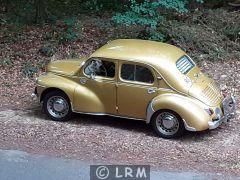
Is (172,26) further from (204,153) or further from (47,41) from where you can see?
(204,153)

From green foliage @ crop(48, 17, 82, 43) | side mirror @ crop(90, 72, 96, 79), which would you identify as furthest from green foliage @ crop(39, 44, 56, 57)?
side mirror @ crop(90, 72, 96, 79)

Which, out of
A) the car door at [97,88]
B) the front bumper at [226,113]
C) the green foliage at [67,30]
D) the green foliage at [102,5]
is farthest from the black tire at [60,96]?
the green foliage at [102,5]

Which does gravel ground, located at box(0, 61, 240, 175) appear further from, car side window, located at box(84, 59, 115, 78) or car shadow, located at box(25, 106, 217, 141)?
car side window, located at box(84, 59, 115, 78)

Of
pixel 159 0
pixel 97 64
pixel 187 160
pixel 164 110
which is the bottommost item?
pixel 187 160

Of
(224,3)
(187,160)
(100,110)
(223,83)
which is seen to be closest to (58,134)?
(100,110)

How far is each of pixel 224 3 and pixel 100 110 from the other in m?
7.67

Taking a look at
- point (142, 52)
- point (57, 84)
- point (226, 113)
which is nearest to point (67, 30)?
point (57, 84)

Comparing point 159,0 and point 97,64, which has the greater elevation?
point 159,0

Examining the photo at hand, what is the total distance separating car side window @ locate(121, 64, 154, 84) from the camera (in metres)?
10.3

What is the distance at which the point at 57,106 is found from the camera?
11.0 m

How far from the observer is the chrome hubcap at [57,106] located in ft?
35.9

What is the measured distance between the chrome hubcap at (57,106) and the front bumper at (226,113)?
2.96m

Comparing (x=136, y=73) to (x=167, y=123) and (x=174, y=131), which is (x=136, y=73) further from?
(x=174, y=131)

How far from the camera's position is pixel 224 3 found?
16719 mm
